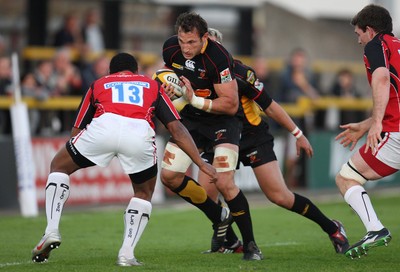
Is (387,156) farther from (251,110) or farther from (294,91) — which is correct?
(294,91)

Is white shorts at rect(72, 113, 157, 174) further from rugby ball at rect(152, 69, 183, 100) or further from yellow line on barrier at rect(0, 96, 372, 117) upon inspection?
yellow line on barrier at rect(0, 96, 372, 117)

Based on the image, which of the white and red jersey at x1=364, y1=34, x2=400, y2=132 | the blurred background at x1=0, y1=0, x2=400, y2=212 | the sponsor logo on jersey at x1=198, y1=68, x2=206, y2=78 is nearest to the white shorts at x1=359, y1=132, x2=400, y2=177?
the white and red jersey at x1=364, y1=34, x2=400, y2=132

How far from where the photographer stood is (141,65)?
1964 cm

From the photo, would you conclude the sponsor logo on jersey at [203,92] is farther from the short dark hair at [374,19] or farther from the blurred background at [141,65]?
the blurred background at [141,65]

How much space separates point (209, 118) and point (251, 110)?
559mm

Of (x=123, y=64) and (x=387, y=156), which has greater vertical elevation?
(x=123, y=64)

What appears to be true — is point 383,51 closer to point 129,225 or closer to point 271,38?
point 129,225

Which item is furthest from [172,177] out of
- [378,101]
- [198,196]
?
[378,101]

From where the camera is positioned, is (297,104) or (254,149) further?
(297,104)

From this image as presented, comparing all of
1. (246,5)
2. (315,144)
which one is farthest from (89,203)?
(246,5)

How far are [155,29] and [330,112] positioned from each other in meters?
4.82

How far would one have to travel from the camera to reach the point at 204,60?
10281mm

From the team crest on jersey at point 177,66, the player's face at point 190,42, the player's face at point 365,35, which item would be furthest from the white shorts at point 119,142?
the player's face at point 365,35

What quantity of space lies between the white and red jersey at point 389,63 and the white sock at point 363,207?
639 millimetres
